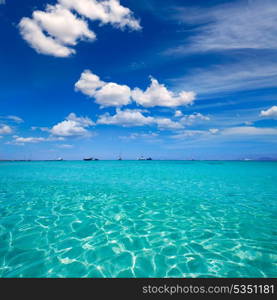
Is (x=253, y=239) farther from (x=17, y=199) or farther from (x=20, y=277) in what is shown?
(x=17, y=199)

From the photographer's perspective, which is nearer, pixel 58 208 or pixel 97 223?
pixel 97 223

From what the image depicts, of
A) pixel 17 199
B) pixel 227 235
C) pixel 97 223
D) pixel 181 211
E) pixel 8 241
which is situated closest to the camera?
pixel 8 241

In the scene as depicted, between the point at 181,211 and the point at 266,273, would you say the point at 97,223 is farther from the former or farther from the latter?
the point at 266,273

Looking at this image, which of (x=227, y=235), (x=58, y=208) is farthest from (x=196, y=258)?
(x=58, y=208)

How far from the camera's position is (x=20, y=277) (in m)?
5.02

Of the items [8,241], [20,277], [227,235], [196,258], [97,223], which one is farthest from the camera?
[97,223]

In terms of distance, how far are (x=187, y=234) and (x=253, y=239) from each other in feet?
8.98

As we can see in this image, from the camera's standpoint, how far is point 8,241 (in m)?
7.01
